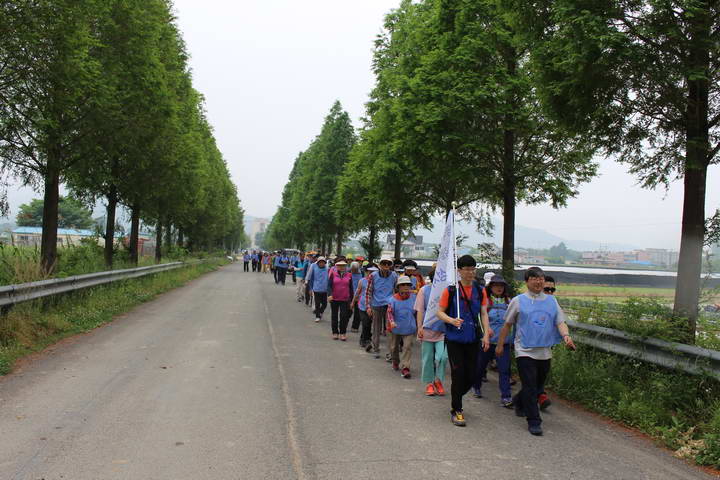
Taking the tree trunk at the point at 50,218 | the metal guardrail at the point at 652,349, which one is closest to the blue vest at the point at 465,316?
the metal guardrail at the point at 652,349

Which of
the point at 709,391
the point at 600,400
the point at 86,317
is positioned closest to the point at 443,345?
the point at 600,400

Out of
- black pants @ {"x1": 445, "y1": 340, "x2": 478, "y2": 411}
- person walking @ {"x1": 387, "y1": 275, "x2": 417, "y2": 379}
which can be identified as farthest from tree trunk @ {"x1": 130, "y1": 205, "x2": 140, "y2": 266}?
black pants @ {"x1": 445, "y1": 340, "x2": 478, "y2": 411}

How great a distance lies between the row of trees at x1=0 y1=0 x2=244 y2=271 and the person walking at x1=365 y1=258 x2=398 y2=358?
7.19 meters

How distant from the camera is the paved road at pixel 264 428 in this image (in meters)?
4.46

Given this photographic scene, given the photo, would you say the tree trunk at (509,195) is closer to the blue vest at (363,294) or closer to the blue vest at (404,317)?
the blue vest at (363,294)

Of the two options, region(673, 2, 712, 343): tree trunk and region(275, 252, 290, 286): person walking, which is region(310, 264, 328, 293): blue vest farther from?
region(275, 252, 290, 286): person walking

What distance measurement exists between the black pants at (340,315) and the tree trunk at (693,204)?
6.81 metres

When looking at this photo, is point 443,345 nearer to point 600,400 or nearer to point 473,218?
point 600,400

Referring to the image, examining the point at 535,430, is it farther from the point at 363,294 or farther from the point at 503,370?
the point at 363,294

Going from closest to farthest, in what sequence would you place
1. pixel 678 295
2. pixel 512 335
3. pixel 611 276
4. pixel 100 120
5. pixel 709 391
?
1. pixel 709 391
2. pixel 678 295
3. pixel 512 335
4. pixel 100 120
5. pixel 611 276

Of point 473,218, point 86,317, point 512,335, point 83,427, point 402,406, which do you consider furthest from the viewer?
point 473,218

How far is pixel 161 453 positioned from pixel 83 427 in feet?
3.76

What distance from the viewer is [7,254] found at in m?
12.6

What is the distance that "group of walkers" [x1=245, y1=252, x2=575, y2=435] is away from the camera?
6.00 m
